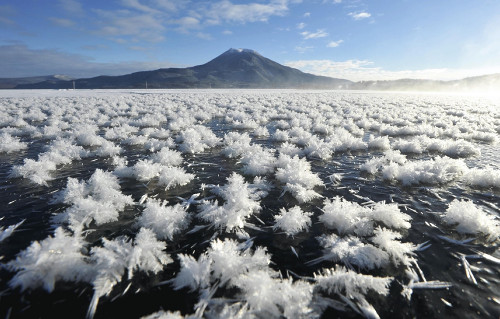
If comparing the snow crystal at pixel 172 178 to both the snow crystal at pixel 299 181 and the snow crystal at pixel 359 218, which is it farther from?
the snow crystal at pixel 359 218

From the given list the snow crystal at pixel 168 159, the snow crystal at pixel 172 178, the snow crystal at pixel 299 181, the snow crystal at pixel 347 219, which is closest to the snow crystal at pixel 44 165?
the snow crystal at pixel 168 159

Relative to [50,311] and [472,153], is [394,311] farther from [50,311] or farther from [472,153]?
[472,153]

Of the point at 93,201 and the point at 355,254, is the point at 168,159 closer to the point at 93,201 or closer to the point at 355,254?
the point at 93,201

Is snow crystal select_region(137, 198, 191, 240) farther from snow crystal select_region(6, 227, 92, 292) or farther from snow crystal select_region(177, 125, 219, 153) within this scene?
snow crystal select_region(177, 125, 219, 153)

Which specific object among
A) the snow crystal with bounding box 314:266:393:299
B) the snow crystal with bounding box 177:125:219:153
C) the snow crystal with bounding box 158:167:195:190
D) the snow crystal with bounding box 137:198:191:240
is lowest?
the snow crystal with bounding box 314:266:393:299

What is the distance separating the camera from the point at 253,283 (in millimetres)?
2717

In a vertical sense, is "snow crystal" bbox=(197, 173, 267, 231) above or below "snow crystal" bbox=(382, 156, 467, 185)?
below

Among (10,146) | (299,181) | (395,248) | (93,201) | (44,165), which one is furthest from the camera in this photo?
A: (10,146)

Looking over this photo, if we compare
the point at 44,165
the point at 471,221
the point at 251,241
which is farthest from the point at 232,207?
the point at 44,165

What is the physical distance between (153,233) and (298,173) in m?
3.66

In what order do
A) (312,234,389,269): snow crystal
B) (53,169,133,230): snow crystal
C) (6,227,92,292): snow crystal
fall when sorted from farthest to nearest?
(53,169,133,230): snow crystal
(312,234,389,269): snow crystal
(6,227,92,292): snow crystal

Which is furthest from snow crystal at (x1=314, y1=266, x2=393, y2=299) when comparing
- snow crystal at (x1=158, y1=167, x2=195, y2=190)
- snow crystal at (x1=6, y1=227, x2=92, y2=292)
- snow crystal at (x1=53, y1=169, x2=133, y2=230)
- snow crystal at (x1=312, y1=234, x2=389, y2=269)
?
snow crystal at (x1=158, y1=167, x2=195, y2=190)

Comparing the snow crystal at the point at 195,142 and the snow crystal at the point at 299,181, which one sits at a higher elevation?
the snow crystal at the point at 195,142

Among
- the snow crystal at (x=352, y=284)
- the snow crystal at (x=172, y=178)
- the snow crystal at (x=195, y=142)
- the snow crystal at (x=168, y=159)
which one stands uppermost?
the snow crystal at (x=195, y=142)
